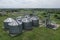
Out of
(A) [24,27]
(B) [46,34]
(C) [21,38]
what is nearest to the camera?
(C) [21,38]

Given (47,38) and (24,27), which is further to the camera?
(24,27)

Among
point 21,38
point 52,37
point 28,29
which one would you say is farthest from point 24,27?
point 52,37

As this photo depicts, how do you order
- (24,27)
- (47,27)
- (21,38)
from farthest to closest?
(47,27)
(24,27)
(21,38)

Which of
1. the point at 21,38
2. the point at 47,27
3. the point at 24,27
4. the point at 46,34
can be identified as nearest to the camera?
the point at 21,38

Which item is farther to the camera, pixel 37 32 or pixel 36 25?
pixel 36 25

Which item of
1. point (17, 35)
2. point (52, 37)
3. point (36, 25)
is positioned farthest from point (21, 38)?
point (36, 25)

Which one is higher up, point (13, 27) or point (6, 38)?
point (13, 27)

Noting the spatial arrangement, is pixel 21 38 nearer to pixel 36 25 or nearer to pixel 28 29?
pixel 28 29

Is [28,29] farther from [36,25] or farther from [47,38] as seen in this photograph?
[47,38]

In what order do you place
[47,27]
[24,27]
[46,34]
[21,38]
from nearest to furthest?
[21,38], [46,34], [24,27], [47,27]
